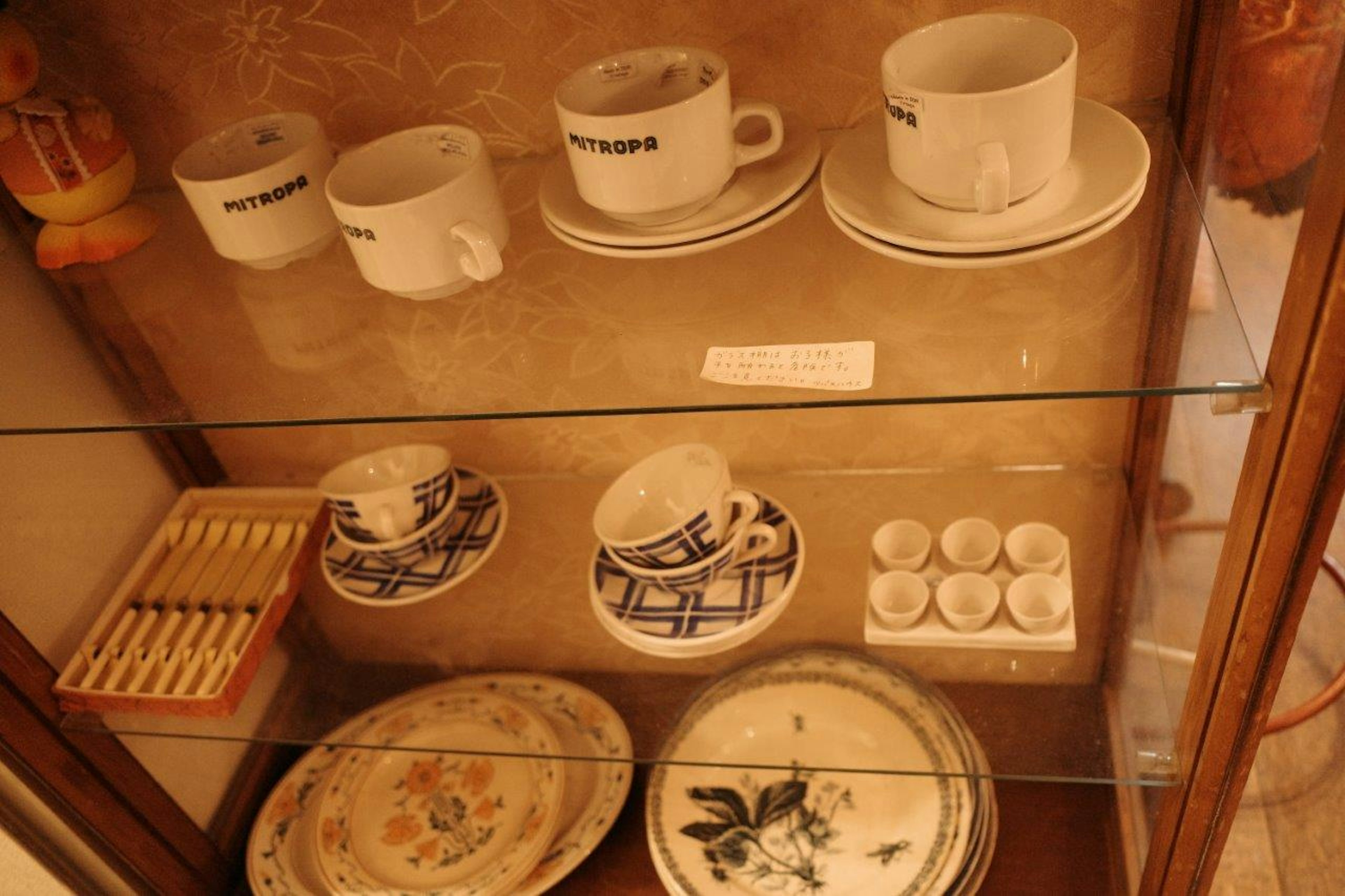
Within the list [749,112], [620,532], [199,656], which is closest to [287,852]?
[199,656]

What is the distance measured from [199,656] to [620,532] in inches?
13.0

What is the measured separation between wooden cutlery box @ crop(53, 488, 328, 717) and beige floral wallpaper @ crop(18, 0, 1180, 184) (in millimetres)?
304

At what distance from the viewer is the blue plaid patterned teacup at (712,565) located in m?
0.77

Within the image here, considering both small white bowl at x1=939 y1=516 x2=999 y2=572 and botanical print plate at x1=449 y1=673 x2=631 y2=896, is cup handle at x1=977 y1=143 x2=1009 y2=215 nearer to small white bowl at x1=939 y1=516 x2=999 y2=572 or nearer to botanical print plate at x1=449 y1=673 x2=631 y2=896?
small white bowl at x1=939 y1=516 x2=999 y2=572

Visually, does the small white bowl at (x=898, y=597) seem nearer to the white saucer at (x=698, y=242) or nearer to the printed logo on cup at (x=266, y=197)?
the white saucer at (x=698, y=242)

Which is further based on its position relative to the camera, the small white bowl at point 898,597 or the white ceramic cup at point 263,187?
the small white bowl at point 898,597

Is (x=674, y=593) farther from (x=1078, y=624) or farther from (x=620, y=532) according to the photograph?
(x=1078, y=624)

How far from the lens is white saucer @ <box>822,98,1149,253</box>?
532 mm

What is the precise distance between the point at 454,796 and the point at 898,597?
0.43 m

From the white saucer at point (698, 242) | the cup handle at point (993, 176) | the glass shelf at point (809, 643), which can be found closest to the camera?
the cup handle at point (993, 176)

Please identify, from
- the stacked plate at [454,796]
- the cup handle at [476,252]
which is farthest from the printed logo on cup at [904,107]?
the stacked plate at [454,796]

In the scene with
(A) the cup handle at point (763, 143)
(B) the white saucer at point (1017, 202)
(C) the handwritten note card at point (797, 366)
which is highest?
(A) the cup handle at point (763, 143)

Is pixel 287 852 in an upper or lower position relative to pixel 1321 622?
upper

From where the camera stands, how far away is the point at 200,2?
70cm
